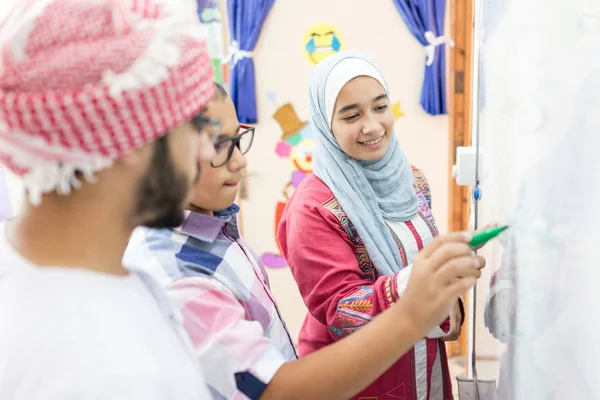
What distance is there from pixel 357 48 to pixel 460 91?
549 millimetres

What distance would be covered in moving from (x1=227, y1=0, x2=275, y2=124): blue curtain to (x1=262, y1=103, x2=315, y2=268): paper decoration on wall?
16 cm

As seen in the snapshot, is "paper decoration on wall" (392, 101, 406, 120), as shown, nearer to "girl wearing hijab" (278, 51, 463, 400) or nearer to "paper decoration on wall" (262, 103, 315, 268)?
"paper decoration on wall" (262, 103, 315, 268)

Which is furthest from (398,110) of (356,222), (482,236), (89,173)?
(89,173)

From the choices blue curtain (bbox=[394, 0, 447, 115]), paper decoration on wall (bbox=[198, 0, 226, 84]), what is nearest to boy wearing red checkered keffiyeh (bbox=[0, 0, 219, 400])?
blue curtain (bbox=[394, 0, 447, 115])

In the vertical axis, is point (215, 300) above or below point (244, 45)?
below

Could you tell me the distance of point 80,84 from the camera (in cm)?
54

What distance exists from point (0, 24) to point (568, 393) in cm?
69

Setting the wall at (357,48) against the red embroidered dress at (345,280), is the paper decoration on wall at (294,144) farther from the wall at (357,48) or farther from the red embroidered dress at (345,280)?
the red embroidered dress at (345,280)

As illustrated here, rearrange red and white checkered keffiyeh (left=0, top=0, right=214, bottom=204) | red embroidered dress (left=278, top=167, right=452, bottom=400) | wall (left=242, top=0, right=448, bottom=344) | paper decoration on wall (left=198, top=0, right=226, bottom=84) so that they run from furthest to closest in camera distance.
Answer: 1. paper decoration on wall (left=198, top=0, right=226, bottom=84)
2. wall (left=242, top=0, right=448, bottom=344)
3. red embroidered dress (left=278, top=167, right=452, bottom=400)
4. red and white checkered keffiyeh (left=0, top=0, right=214, bottom=204)

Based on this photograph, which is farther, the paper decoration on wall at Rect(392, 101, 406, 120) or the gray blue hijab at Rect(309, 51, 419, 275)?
the paper decoration on wall at Rect(392, 101, 406, 120)

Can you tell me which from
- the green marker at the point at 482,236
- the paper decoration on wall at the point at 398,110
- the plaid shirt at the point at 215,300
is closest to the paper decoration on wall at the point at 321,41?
the paper decoration on wall at the point at 398,110

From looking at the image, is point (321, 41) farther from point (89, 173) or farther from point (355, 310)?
point (89, 173)

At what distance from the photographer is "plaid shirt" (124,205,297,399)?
29.6 inches

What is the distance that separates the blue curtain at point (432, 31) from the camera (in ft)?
8.39
